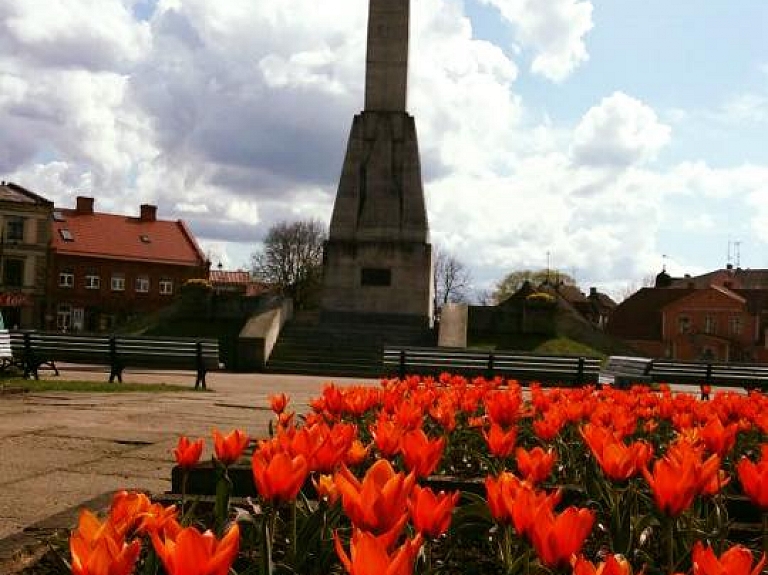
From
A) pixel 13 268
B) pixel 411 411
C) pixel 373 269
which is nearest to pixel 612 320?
pixel 13 268

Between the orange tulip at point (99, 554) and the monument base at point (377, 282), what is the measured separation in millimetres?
26547

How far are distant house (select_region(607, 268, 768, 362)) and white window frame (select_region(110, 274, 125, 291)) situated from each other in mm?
44044

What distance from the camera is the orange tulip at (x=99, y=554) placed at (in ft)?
5.19

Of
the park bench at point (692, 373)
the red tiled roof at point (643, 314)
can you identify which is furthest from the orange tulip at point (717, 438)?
the red tiled roof at point (643, 314)

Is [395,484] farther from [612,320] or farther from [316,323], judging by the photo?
[612,320]

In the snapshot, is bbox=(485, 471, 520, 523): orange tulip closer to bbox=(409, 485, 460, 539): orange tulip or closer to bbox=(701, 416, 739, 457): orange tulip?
bbox=(409, 485, 460, 539): orange tulip

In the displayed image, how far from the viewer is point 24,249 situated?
215 feet

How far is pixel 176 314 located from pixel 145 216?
4801 centimetres

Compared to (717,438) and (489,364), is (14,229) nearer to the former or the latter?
(489,364)

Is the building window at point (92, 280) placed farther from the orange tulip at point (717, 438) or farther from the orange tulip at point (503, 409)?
the orange tulip at point (717, 438)

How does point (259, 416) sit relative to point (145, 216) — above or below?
below

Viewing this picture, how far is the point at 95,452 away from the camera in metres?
6.92

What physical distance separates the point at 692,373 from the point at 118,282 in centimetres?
5953

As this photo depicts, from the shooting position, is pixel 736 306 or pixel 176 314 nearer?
pixel 176 314
